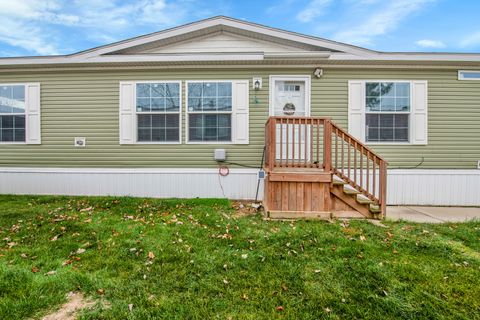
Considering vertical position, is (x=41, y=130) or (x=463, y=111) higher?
(x=463, y=111)

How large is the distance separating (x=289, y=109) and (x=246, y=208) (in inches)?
101

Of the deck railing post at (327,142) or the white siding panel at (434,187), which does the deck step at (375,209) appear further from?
the white siding panel at (434,187)

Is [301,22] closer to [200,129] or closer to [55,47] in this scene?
[200,129]

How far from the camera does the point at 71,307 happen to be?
1941 millimetres

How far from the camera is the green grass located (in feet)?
6.36

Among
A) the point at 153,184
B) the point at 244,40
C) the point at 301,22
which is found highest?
the point at 301,22

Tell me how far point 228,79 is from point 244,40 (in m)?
1.16

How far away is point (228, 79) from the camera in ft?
19.2

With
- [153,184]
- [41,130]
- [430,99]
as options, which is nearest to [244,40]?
[153,184]

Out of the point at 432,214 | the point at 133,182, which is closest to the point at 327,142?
the point at 432,214

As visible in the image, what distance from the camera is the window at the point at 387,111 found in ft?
18.9

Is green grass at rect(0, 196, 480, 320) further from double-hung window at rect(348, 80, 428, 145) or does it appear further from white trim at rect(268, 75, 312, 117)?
white trim at rect(268, 75, 312, 117)

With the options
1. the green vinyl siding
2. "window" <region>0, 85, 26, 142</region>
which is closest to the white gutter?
the green vinyl siding

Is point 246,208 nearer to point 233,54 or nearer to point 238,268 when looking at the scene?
point 238,268
